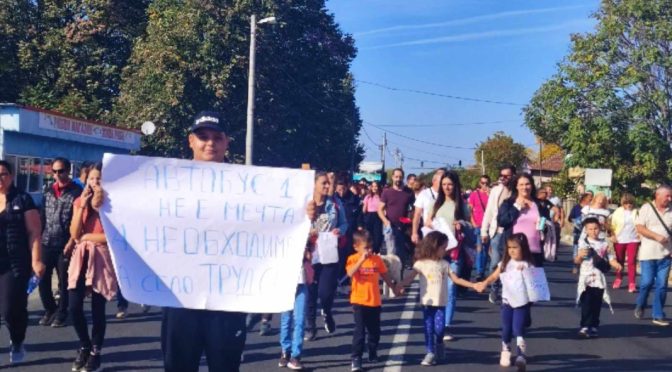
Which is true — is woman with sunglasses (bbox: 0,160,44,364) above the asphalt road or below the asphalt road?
above

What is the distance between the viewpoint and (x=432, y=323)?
27.9 ft

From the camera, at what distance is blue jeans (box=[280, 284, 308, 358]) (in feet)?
26.5

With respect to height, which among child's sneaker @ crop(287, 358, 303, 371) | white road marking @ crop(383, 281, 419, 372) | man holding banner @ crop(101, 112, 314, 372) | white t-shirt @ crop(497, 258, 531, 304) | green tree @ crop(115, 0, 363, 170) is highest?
green tree @ crop(115, 0, 363, 170)

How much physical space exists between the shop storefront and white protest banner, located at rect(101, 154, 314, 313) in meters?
19.7

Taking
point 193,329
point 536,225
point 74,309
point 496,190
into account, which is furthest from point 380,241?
point 193,329

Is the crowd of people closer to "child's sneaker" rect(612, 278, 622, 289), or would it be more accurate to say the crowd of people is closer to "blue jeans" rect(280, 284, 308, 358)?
"blue jeans" rect(280, 284, 308, 358)

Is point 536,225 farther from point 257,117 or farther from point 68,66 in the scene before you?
point 68,66

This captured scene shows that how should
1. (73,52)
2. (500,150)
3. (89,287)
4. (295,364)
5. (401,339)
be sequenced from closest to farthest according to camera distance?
(89,287) → (295,364) → (401,339) → (73,52) → (500,150)

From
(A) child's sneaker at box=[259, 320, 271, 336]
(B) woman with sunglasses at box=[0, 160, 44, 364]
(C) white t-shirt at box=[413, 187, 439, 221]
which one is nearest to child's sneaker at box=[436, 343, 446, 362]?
(C) white t-shirt at box=[413, 187, 439, 221]

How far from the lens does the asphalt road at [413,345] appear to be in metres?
8.45

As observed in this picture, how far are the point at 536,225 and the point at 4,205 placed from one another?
210 inches

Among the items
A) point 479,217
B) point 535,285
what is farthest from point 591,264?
point 479,217

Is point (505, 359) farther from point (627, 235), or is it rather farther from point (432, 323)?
point (627, 235)

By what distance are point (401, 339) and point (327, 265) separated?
1.22 m
